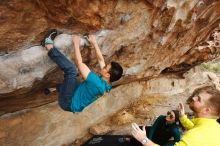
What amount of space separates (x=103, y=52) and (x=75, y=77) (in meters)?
0.88

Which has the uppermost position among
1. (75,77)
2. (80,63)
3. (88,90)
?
(80,63)

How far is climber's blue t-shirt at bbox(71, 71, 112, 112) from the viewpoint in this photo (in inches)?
205

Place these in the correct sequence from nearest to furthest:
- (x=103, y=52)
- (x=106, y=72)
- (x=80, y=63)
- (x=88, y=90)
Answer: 1. (x=80, y=63)
2. (x=88, y=90)
3. (x=106, y=72)
4. (x=103, y=52)

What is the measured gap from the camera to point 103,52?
6055mm

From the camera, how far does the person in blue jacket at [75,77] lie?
5.16 meters

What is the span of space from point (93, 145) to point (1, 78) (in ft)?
7.14

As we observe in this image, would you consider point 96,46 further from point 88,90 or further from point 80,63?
point 88,90

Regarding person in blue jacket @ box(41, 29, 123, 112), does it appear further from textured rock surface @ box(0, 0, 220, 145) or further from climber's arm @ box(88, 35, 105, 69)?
Result: textured rock surface @ box(0, 0, 220, 145)

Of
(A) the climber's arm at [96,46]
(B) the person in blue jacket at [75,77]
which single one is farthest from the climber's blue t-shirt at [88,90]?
(A) the climber's arm at [96,46]

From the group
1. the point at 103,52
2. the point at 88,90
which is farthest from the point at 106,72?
the point at 103,52

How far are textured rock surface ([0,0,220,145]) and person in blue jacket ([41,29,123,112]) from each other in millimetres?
122

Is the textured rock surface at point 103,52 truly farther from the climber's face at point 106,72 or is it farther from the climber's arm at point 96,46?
the climber's face at point 106,72

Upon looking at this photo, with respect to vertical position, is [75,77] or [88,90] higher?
[75,77]

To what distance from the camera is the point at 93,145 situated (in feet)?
21.6
